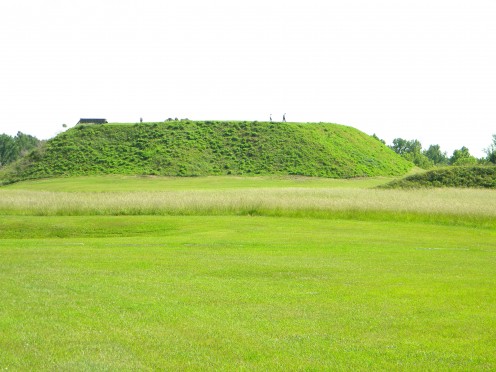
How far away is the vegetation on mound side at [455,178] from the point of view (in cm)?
5653

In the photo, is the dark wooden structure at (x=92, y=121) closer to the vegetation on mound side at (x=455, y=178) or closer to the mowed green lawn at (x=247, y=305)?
the vegetation on mound side at (x=455, y=178)

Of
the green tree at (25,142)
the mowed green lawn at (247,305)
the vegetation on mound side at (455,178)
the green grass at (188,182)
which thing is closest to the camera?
the mowed green lawn at (247,305)

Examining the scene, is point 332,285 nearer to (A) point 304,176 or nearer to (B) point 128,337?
(B) point 128,337

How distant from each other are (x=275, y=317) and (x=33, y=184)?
72.1 meters

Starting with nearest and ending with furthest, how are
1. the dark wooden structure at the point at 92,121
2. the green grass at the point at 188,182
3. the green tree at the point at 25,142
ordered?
the green grass at the point at 188,182 → the dark wooden structure at the point at 92,121 → the green tree at the point at 25,142

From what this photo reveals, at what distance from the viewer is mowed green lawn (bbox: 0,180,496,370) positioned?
8.88 meters

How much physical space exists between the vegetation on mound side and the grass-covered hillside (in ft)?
82.7

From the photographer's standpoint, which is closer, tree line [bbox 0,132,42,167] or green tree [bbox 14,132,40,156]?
tree line [bbox 0,132,42,167]

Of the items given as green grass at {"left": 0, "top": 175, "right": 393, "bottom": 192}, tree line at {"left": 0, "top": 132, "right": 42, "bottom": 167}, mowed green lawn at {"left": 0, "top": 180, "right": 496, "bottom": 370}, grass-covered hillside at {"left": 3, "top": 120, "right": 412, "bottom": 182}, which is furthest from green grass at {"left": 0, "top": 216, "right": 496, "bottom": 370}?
tree line at {"left": 0, "top": 132, "right": 42, "bottom": 167}

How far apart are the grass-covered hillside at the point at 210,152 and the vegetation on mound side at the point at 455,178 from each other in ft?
82.7

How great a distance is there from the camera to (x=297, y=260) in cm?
1867

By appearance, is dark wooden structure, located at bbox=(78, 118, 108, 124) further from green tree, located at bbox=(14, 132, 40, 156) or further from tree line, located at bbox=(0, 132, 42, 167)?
green tree, located at bbox=(14, 132, 40, 156)

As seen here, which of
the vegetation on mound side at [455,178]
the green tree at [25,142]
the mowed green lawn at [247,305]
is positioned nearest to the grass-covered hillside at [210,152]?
the vegetation on mound side at [455,178]

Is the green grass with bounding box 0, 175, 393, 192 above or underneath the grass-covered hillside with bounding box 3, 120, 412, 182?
underneath
